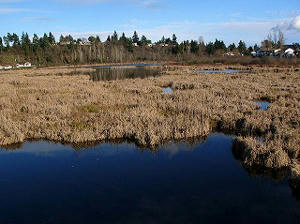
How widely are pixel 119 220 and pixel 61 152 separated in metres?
6.51

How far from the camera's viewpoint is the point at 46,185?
10.2 meters

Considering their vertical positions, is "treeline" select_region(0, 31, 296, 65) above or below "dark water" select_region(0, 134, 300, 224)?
above

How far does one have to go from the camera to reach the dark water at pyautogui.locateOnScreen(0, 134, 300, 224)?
326 inches

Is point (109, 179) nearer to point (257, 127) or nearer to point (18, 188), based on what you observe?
point (18, 188)

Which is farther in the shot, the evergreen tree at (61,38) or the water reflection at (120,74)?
the evergreen tree at (61,38)

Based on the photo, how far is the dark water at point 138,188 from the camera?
27.1 feet

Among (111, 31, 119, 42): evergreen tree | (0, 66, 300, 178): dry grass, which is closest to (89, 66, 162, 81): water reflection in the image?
(0, 66, 300, 178): dry grass

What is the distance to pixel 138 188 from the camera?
387 inches

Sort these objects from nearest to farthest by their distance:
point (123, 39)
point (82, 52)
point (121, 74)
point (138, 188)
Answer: point (138, 188) < point (121, 74) < point (82, 52) < point (123, 39)

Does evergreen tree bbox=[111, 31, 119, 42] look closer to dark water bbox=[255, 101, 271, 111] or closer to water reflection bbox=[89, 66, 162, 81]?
water reflection bbox=[89, 66, 162, 81]

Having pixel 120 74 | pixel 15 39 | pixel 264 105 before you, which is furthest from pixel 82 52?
pixel 264 105

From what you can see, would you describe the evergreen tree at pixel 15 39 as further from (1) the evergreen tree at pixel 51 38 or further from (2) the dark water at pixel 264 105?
(2) the dark water at pixel 264 105

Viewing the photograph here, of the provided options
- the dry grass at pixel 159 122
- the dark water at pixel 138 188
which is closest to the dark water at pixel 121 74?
the dry grass at pixel 159 122

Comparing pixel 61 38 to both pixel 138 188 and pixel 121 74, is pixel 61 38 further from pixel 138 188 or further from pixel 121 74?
pixel 138 188
